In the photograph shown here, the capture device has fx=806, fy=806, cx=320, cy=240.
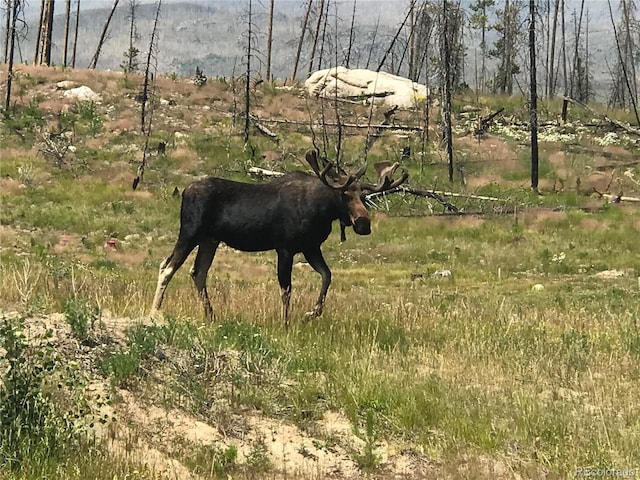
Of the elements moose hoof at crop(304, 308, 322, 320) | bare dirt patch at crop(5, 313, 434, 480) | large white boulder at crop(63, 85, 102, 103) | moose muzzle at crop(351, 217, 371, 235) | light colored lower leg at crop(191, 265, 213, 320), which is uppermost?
large white boulder at crop(63, 85, 102, 103)

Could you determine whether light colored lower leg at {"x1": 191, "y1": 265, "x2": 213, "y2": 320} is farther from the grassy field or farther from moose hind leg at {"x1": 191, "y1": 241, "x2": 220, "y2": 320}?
the grassy field

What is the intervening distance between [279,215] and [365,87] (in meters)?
36.0

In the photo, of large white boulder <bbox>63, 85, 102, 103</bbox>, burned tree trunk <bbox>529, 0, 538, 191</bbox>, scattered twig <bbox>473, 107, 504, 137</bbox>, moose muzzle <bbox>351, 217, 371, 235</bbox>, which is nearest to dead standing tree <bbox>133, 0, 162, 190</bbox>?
large white boulder <bbox>63, 85, 102, 103</bbox>

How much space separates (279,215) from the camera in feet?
33.1

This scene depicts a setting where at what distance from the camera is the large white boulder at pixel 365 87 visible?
4478 centimetres

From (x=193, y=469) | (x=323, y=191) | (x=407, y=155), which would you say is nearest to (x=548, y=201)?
(x=407, y=155)

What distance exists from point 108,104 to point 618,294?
30.9 m

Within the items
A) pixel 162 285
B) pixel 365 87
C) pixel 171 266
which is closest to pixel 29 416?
pixel 162 285

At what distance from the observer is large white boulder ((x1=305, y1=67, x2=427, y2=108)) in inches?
1763

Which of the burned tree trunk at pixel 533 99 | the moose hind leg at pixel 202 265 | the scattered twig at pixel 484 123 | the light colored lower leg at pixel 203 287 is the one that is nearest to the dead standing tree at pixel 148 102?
the burned tree trunk at pixel 533 99

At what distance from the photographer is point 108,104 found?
134 ft

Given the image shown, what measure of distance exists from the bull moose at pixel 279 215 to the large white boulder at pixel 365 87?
34.5 m

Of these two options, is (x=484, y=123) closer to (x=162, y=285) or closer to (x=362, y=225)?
(x=362, y=225)

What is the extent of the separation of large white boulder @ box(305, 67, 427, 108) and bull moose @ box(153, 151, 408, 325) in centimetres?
3446
